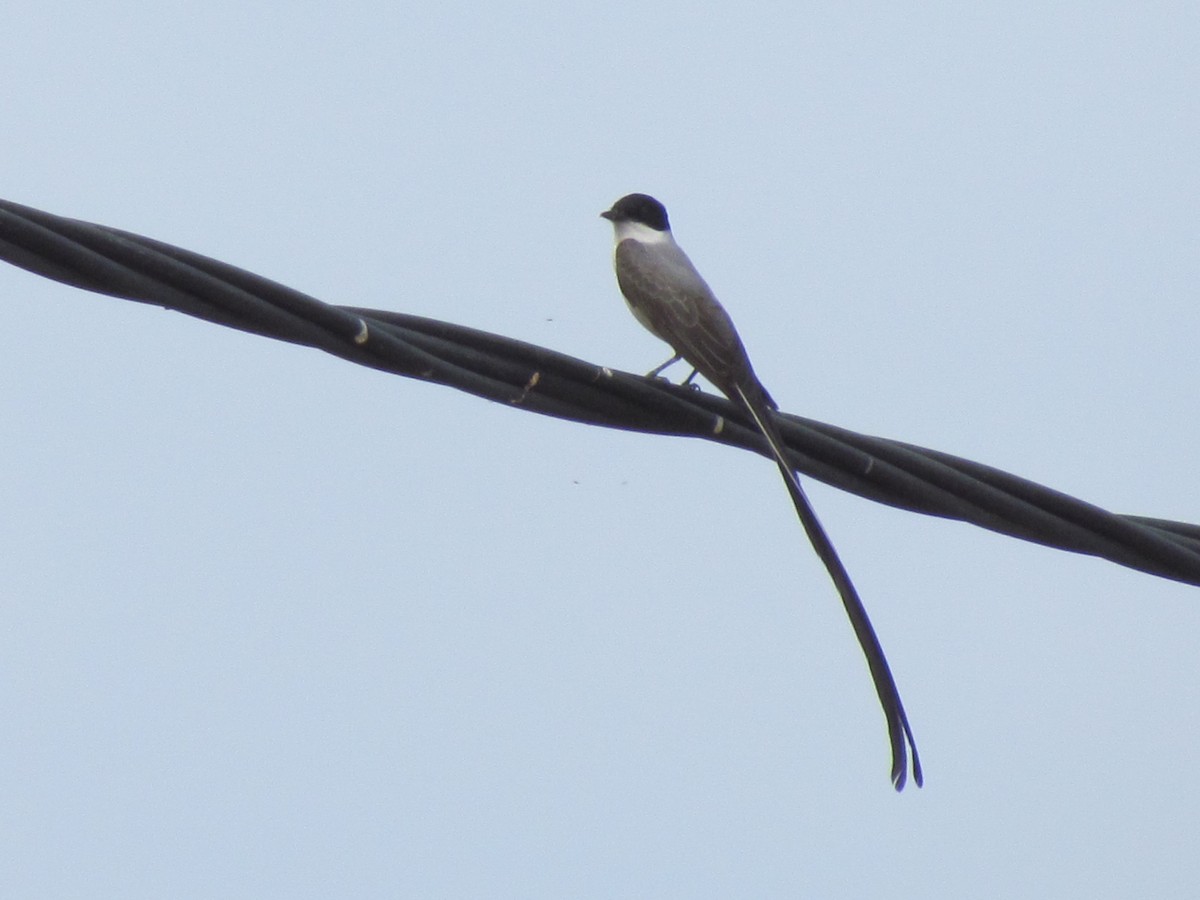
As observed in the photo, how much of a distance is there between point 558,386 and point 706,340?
184 cm

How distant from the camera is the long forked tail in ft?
12.7

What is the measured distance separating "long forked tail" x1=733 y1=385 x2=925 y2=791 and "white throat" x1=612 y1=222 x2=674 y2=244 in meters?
2.77

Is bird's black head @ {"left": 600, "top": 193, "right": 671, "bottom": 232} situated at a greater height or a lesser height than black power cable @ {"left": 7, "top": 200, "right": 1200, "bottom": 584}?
greater

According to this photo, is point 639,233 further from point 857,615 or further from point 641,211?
point 857,615

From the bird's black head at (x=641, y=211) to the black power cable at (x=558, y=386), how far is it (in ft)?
10.9

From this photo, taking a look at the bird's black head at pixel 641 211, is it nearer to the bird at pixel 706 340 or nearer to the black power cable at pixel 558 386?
the bird at pixel 706 340

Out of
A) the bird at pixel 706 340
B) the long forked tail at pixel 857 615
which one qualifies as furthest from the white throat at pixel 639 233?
the long forked tail at pixel 857 615

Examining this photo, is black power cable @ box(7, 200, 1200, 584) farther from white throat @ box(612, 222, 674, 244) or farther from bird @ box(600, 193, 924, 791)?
white throat @ box(612, 222, 674, 244)

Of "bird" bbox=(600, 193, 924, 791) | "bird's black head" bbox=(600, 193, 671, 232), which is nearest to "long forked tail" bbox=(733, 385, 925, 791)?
"bird" bbox=(600, 193, 924, 791)

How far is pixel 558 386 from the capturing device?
3797 millimetres

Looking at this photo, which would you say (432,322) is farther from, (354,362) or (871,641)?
(871,641)

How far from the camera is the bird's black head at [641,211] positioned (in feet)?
24.8

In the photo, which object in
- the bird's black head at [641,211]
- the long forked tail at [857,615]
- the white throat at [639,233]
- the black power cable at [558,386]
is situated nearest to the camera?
the black power cable at [558,386]

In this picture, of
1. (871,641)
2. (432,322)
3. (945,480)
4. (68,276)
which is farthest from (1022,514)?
(68,276)
